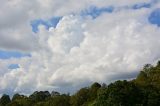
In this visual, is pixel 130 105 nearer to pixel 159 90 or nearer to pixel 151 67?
pixel 159 90

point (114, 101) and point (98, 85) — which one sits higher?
point (98, 85)

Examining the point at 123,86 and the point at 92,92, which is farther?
the point at 92,92

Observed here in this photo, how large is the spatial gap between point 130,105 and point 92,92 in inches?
2526

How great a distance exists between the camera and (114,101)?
129875 millimetres

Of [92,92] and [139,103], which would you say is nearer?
[139,103]

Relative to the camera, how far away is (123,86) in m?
134

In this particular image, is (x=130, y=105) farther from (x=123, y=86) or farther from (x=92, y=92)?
(x=92, y=92)

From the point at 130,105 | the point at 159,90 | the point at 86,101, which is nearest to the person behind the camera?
the point at 130,105

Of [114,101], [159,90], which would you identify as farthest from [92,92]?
[114,101]

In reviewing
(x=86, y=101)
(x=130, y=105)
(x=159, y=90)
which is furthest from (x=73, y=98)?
(x=130, y=105)

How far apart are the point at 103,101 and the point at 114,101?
5.29 metres

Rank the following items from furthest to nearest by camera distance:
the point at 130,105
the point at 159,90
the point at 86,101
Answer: the point at 86,101, the point at 159,90, the point at 130,105

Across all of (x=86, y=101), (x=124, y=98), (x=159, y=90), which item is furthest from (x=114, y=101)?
(x=86, y=101)

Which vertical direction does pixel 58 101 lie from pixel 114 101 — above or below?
above
